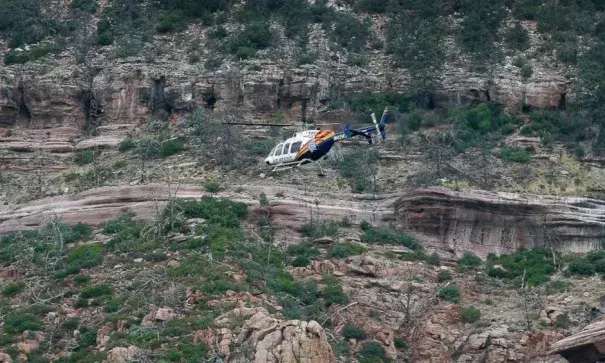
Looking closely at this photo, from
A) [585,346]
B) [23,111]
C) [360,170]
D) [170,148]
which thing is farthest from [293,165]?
[585,346]

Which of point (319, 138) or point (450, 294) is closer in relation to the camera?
point (450, 294)

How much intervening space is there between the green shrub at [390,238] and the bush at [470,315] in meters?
6.08

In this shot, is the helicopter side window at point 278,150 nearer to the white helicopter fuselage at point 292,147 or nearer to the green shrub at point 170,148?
the white helicopter fuselage at point 292,147

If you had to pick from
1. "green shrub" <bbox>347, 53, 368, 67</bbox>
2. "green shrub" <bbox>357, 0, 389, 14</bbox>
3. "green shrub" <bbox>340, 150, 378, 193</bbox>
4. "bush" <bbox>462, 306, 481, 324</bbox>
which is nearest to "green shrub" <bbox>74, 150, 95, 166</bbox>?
"green shrub" <bbox>340, 150, 378, 193</bbox>

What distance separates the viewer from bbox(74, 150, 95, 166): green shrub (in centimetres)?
9319

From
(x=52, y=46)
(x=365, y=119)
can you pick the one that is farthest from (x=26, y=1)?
(x=365, y=119)

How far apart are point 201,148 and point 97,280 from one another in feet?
44.2

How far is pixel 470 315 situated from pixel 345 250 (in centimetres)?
656

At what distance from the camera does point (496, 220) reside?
8612cm

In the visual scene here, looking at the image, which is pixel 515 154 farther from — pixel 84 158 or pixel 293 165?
pixel 84 158

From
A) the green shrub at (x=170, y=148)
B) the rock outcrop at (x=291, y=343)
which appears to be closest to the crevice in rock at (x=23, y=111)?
the green shrub at (x=170, y=148)

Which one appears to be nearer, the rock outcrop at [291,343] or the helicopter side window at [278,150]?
the rock outcrop at [291,343]

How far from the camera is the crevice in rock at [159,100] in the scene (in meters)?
96.2

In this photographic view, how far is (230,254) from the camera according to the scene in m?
81.7
